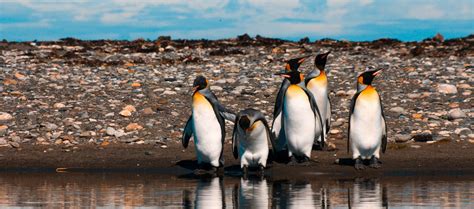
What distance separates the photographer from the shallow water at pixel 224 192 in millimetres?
8969

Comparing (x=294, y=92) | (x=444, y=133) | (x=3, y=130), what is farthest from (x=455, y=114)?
(x=3, y=130)

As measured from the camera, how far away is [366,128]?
12.0m

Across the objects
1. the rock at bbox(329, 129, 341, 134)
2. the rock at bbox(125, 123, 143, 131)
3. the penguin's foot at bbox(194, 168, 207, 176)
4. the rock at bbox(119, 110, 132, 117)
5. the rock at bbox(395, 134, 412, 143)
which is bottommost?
the penguin's foot at bbox(194, 168, 207, 176)

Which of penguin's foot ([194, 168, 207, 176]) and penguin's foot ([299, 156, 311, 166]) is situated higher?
penguin's foot ([299, 156, 311, 166])

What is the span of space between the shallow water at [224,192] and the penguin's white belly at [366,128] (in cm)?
75

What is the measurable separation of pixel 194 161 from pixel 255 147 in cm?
134

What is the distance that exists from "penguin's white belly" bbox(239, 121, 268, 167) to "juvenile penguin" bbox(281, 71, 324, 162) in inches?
19.1

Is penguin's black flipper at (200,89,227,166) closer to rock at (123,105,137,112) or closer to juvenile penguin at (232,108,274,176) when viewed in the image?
juvenile penguin at (232,108,274,176)

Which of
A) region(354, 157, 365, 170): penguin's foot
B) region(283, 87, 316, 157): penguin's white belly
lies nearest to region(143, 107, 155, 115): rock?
region(283, 87, 316, 157): penguin's white belly

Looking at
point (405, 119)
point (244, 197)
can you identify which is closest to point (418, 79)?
point (405, 119)

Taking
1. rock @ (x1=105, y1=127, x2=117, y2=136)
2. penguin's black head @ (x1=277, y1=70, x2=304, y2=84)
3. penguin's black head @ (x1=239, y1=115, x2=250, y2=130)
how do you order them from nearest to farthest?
penguin's black head @ (x1=239, y1=115, x2=250, y2=130) < penguin's black head @ (x1=277, y1=70, x2=304, y2=84) < rock @ (x1=105, y1=127, x2=117, y2=136)

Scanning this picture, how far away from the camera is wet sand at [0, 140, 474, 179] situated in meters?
11.9

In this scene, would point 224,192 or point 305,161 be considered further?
point 305,161

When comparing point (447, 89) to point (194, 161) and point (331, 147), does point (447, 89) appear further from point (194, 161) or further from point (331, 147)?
point (194, 161)
